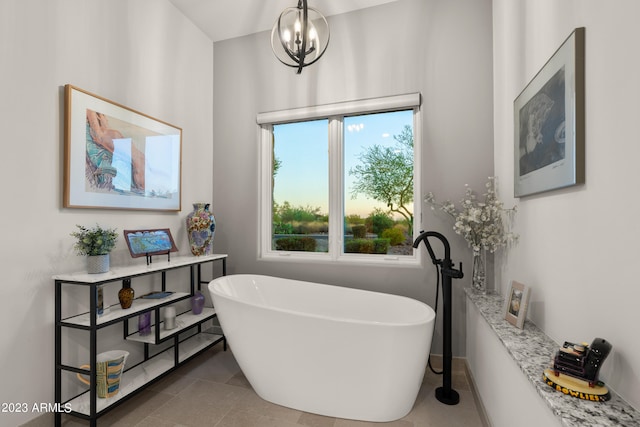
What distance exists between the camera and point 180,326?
7.98 ft

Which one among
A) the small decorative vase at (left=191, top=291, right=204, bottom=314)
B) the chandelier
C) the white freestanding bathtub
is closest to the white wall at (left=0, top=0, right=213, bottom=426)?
the small decorative vase at (left=191, top=291, right=204, bottom=314)

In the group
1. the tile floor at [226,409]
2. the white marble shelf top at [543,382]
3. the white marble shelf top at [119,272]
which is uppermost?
the white marble shelf top at [119,272]

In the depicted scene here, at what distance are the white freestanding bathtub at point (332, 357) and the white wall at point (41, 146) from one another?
0.96 metres

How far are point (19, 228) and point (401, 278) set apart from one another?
2549 mm

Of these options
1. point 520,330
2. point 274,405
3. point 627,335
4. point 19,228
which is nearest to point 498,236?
point 520,330

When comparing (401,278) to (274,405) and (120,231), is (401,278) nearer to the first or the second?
(274,405)

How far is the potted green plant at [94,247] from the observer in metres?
1.89

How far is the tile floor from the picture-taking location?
1.85 meters

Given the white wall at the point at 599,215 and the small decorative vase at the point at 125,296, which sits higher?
the white wall at the point at 599,215

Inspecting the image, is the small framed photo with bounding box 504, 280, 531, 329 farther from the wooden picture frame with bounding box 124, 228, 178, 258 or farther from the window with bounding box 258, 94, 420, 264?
the wooden picture frame with bounding box 124, 228, 178, 258

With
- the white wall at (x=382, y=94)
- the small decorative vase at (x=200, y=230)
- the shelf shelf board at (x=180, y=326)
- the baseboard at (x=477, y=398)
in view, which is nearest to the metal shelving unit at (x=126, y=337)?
the shelf shelf board at (x=180, y=326)

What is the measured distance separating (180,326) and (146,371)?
0.36 m

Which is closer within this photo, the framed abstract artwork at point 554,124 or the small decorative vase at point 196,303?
the framed abstract artwork at point 554,124

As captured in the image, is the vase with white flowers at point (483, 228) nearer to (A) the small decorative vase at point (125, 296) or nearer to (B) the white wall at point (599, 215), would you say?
(B) the white wall at point (599, 215)
